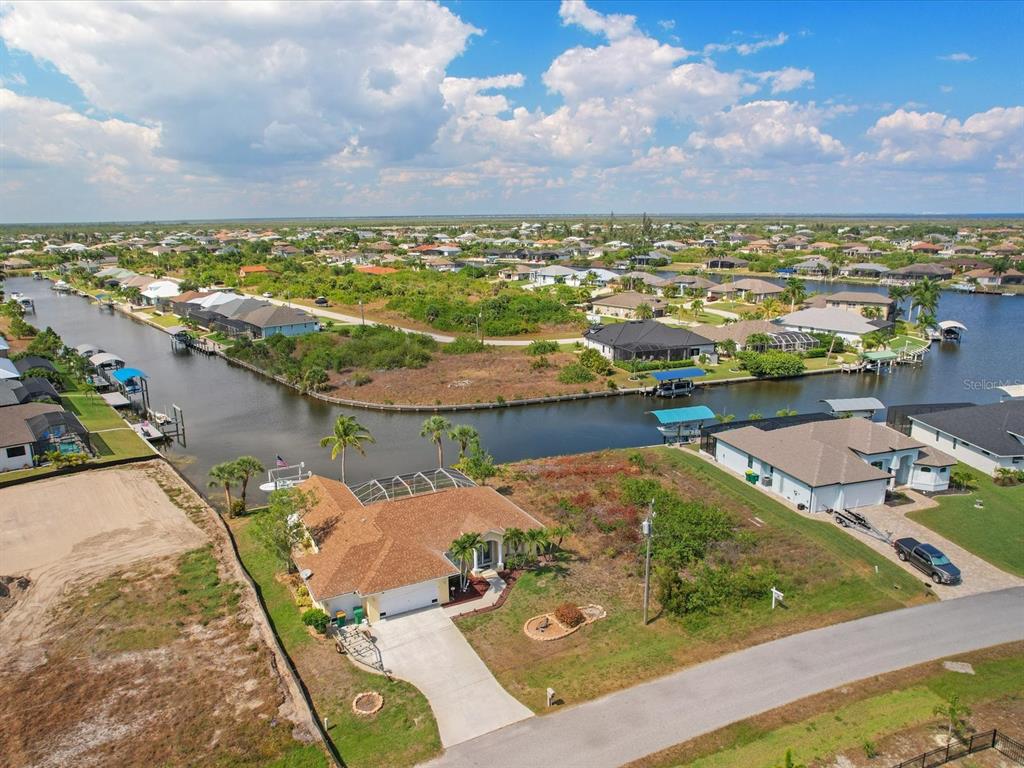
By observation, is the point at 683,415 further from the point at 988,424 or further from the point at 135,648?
the point at 135,648

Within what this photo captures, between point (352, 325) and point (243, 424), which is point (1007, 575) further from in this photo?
point (352, 325)

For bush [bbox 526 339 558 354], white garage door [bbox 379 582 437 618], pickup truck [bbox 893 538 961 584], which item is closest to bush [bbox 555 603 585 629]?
white garage door [bbox 379 582 437 618]

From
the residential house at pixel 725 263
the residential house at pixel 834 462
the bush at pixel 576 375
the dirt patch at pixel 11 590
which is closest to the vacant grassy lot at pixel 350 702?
the dirt patch at pixel 11 590

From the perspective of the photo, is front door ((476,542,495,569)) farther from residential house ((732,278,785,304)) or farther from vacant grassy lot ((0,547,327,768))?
residential house ((732,278,785,304))

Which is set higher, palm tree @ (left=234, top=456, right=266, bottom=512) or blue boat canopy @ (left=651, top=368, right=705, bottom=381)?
palm tree @ (left=234, top=456, right=266, bottom=512)

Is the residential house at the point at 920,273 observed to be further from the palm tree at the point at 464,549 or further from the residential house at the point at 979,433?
the palm tree at the point at 464,549
